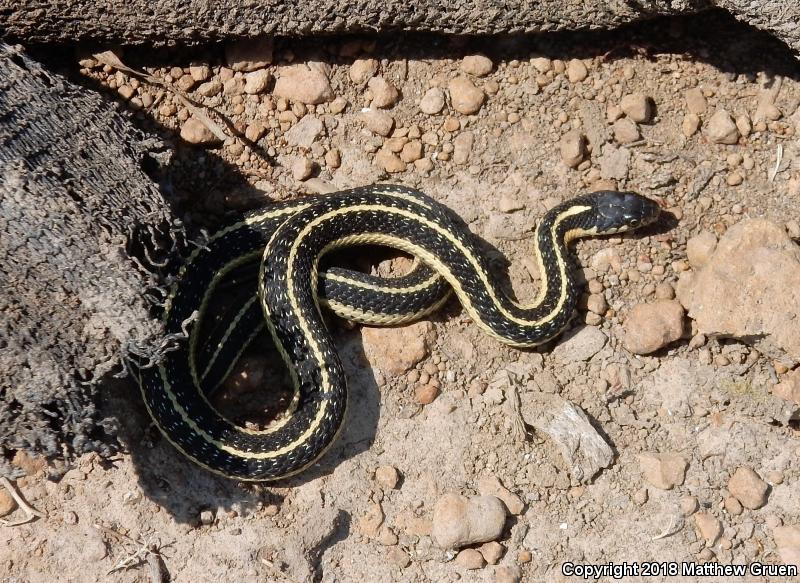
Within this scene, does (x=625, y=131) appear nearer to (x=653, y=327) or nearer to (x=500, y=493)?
(x=653, y=327)

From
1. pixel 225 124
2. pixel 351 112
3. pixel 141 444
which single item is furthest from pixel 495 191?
pixel 141 444

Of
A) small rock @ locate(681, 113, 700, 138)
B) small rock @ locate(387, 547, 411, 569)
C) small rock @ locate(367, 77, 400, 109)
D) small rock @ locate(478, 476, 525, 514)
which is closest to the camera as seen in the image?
small rock @ locate(387, 547, 411, 569)

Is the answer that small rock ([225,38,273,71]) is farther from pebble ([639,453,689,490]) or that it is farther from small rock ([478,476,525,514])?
pebble ([639,453,689,490])

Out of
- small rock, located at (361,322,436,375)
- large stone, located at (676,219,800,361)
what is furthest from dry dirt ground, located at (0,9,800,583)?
large stone, located at (676,219,800,361)

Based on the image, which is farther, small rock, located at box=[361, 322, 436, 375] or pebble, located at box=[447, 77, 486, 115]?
pebble, located at box=[447, 77, 486, 115]

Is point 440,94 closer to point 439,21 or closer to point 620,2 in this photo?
point 439,21

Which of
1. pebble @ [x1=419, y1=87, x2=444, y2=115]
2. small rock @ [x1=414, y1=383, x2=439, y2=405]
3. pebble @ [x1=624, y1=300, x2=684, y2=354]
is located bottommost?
small rock @ [x1=414, y1=383, x2=439, y2=405]
